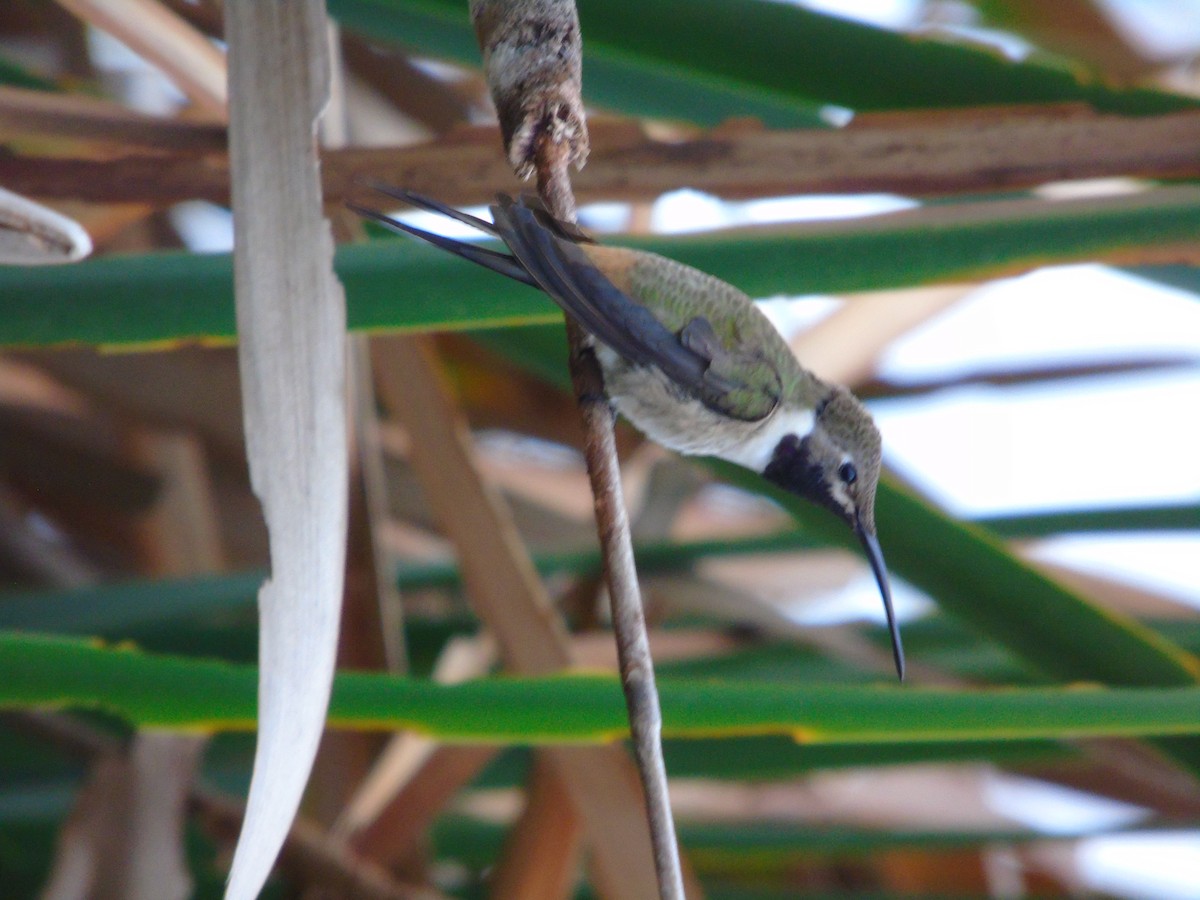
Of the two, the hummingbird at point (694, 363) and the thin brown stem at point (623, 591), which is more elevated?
the hummingbird at point (694, 363)

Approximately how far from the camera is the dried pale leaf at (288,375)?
1.80ft

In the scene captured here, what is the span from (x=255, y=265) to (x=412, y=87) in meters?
1.45

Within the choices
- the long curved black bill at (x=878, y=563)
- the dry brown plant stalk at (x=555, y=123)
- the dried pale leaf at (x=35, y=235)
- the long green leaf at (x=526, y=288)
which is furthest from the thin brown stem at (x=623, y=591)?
the long curved black bill at (x=878, y=563)

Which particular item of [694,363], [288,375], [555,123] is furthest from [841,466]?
[288,375]

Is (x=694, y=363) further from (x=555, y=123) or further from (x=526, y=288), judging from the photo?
(x=555, y=123)

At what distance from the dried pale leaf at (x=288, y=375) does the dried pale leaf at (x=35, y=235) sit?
12 cm

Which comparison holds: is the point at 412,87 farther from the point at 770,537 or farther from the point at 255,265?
the point at 255,265

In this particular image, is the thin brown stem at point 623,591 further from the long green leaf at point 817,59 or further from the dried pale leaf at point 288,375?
the long green leaf at point 817,59

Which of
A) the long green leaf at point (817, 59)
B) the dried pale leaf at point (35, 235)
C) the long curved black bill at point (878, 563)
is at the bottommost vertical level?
the dried pale leaf at point (35, 235)

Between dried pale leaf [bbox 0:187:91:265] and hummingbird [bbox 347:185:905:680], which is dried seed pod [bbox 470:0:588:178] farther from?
dried pale leaf [bbox 0:187:91:265]

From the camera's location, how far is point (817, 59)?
108cm

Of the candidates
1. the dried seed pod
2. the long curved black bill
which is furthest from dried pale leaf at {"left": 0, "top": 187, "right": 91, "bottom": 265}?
the long curved black bill

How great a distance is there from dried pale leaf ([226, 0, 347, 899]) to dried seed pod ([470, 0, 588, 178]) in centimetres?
12

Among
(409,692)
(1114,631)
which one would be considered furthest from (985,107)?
(409,692)
